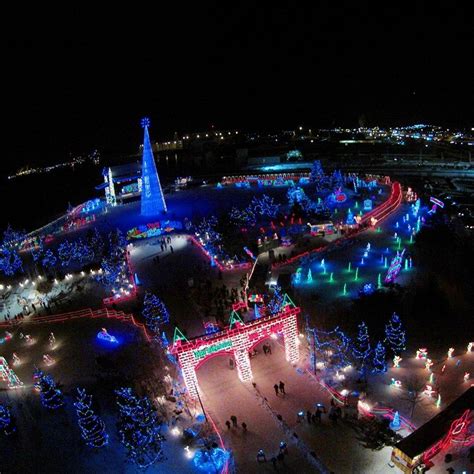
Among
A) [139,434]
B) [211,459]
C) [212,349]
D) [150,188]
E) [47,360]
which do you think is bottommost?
[211,459]

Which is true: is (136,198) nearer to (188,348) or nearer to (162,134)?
(188,348)

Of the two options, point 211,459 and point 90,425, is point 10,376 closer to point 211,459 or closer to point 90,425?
point 90,425

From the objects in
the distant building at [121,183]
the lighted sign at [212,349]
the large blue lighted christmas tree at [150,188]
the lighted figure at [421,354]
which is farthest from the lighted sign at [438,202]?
the distant building at [121,183]

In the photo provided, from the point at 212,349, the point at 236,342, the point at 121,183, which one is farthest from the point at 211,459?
the point at 121,183

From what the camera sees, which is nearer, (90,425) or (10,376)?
(90,425)

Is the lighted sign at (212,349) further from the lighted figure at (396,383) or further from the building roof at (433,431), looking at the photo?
the building roof at (433,431)

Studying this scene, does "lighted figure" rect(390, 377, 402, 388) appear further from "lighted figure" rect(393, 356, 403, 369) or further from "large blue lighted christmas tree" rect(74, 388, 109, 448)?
"large blue lighted christmas tree" rect(74, 388, 109, 448)

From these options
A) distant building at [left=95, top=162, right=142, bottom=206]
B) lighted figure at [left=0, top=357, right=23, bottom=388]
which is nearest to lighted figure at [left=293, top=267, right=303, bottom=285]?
lighted figure at [left=0, top=357, right=23, bottom=388]
